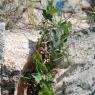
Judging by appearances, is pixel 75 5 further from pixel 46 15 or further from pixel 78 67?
pixel 78 67

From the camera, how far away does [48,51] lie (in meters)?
3.02

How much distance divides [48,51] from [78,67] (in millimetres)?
472

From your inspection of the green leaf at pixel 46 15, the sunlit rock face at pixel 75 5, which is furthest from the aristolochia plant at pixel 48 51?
the sunlit rock face at pixel 75 5

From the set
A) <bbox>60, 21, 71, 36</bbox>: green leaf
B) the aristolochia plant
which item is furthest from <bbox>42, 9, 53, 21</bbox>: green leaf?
<bbox>60, 21, 71, 36</bbox>: green leaf

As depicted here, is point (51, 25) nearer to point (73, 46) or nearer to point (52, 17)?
point (52, 17)

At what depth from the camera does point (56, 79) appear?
2699mm

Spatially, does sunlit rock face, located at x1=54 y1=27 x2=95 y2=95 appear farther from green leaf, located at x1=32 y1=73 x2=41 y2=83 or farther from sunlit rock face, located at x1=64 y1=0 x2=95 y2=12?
sunlit rock face, located at x1=64 y1=0 x2=95 y2=12

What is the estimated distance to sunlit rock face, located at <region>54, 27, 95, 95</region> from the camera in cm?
231

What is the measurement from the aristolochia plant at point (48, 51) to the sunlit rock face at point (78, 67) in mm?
63

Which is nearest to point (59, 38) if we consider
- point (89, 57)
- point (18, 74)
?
point (89, 57)

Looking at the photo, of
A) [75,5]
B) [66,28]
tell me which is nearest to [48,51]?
[66,28]

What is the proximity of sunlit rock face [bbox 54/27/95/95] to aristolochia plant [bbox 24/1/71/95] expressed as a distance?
63 mm

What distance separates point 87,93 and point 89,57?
0.46 metres

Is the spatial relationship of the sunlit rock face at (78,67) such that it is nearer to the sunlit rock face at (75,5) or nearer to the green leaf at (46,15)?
the green leaf at (46,15)
